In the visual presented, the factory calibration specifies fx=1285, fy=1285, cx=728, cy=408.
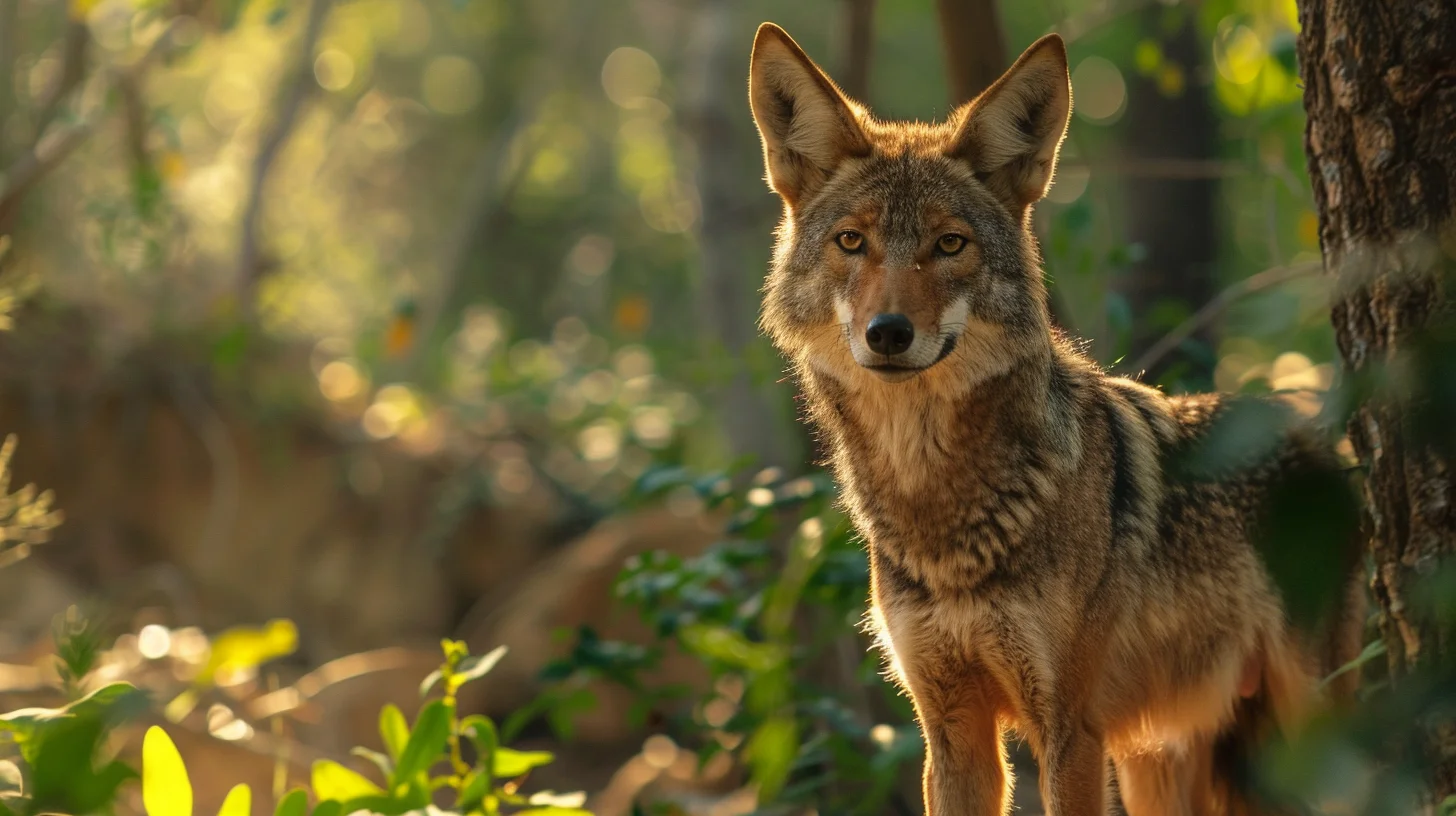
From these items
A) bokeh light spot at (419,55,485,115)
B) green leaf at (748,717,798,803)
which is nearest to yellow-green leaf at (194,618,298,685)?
green leaf at (748,717,798,803)

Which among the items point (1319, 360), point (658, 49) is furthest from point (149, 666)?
point (658, 49)

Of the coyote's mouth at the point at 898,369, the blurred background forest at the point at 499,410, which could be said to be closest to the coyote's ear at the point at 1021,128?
the coyote's mouth at the point at 898,369

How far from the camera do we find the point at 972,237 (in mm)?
3910

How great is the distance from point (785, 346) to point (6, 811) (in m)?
2.56

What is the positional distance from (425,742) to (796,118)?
2.40 m

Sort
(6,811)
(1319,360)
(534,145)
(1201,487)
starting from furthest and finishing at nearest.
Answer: (534,145) < (1319,360) < (1201,487) < (6,811)

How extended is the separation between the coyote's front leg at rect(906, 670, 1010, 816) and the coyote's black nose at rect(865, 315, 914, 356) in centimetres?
98

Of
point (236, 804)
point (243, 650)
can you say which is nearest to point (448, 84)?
point (243, 650)

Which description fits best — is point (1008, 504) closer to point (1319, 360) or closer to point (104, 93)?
point (1319, 360)

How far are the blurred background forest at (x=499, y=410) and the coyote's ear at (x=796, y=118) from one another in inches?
58.8

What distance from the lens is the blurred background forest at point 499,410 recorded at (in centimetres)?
575

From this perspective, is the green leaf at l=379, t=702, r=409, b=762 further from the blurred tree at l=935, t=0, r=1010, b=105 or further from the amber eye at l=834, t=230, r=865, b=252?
the blurred tree at l=935, t=0, r=1010, b=105

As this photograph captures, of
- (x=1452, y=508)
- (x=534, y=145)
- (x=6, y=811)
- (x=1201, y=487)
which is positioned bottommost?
(x=6, y=811)

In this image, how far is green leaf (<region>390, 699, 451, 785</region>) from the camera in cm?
414
